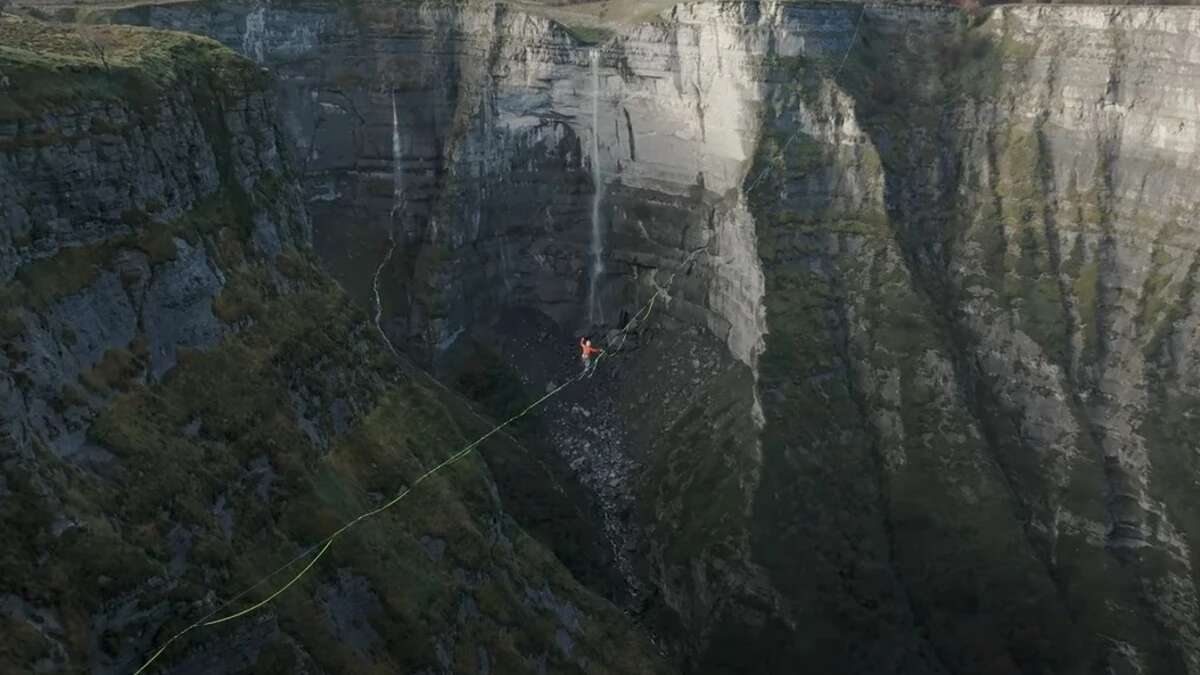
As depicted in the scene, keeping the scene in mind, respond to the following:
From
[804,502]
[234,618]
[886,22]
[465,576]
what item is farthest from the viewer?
[886,22]

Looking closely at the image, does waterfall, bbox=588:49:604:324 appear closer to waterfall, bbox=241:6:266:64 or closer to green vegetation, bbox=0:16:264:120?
waterfall, bbox=241:6:266:64

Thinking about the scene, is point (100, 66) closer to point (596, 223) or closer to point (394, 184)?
point (394, 184)

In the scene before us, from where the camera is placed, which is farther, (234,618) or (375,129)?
(375,129)

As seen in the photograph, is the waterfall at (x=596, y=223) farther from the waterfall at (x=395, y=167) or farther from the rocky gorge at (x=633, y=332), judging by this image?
the waterfall at (x=395, y=167)

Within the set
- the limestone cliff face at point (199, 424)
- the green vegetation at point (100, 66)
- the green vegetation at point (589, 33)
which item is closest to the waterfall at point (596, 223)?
the green vegetation at point (589, 33)

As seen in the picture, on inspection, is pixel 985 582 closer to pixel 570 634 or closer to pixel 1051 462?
pixel 1051 462

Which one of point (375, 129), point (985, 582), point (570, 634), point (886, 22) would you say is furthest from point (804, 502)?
point (375, 129)
